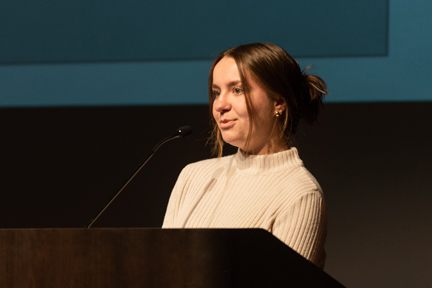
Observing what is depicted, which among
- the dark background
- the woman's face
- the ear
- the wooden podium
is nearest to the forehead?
the woman's face

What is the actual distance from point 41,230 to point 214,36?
1.54 m

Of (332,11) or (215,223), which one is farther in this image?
(332,11)

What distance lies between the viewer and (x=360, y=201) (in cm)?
254

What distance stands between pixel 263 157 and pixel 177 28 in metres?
0.97

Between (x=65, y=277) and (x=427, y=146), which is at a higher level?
(x=65, y=277)

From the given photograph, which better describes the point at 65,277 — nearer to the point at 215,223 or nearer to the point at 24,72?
the point at 215,223

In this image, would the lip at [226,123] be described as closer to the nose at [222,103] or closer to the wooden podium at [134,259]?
the nose at [222,103]

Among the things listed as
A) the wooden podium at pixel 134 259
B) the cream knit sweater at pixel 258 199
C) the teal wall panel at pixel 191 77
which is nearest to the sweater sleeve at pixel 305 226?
the cream knit sweater at pixel 258 199

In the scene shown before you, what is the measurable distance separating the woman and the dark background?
40.9 inches

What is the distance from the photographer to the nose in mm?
1373

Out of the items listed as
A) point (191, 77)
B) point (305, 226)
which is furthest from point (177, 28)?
point (305, 226)

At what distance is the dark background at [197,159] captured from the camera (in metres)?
2.48

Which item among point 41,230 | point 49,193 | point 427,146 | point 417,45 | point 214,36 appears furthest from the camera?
point 49,193

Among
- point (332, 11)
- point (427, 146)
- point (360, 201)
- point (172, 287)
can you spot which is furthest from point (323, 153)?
point (172, 287)
